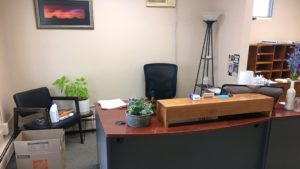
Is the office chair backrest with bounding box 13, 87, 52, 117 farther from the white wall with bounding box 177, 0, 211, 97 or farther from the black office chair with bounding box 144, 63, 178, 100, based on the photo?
the white wall with bounding box 177, 0, 211, 97

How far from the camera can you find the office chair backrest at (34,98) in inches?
107

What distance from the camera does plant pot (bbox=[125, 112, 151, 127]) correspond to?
1.63 m

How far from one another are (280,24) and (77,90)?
4002 mm

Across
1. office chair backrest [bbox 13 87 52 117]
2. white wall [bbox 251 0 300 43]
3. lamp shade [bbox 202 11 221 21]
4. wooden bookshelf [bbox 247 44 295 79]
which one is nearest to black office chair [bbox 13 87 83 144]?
office chair backrest [bbox 13 87 52 117]

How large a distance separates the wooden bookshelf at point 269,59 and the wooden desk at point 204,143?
232cm

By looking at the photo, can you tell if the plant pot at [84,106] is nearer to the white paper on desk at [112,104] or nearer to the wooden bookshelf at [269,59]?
the white paper on desk at [112,104]

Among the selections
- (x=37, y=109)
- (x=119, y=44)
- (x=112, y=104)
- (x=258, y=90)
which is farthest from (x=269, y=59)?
(x=37, y=109)

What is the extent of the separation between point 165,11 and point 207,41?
863 millimetres

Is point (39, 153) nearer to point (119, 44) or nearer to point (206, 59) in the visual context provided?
point (119, 44)

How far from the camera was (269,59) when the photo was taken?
4.24 metres

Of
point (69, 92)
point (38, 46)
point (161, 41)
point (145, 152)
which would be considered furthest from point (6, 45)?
point (145, 152)

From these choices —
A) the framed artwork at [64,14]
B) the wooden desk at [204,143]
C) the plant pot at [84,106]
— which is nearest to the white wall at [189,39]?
the framed artwork at [64,14]

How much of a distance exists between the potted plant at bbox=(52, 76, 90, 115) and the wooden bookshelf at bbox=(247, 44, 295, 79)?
2.93 meters

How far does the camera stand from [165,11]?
3.57 meters
